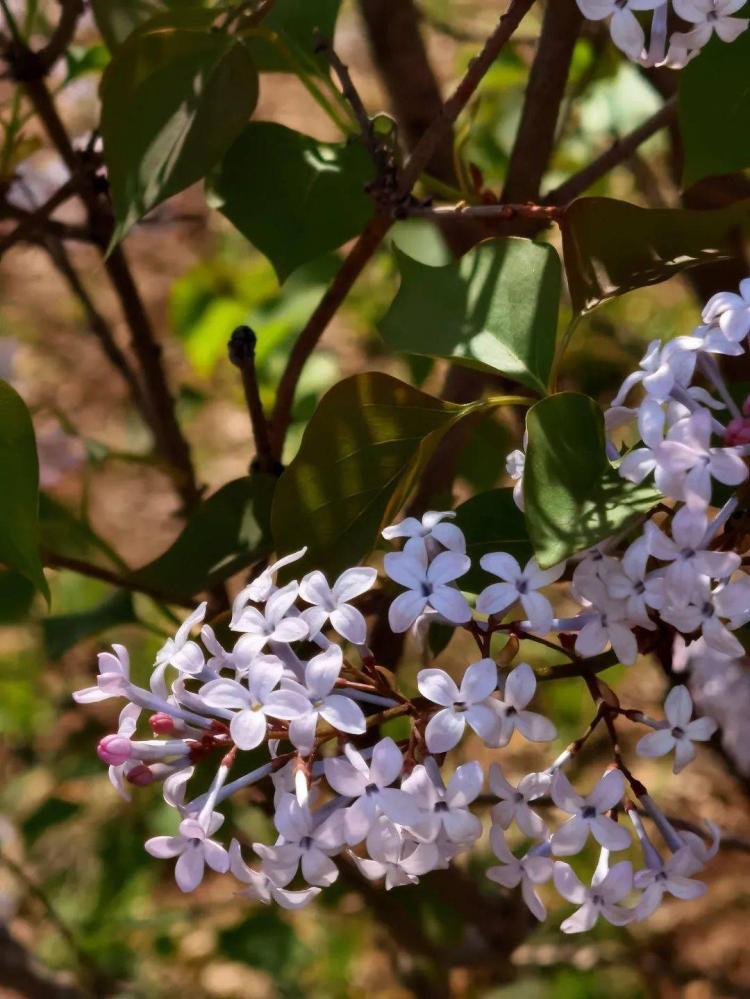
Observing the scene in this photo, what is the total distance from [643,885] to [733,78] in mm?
365

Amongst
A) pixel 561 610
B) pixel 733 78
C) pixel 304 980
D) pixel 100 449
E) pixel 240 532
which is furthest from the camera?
pixel 561 610

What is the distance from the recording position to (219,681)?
0.47 m

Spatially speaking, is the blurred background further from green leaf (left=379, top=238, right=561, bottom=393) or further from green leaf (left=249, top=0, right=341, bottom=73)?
green leaf (left=379, top=238, right=561, bottom=393)

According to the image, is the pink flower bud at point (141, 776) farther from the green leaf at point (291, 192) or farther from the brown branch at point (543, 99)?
the brown branch at point (543, 99)

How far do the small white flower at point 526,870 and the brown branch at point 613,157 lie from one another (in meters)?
0.52

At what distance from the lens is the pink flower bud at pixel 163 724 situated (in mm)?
519

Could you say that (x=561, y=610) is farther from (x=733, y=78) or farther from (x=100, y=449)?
(x=733, y=78)

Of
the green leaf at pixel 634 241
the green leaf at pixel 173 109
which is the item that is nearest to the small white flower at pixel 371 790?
the green leaf at pixel 634 241

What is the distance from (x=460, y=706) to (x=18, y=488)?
23 centimetres

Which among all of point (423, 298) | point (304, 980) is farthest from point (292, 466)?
point (304, 980)

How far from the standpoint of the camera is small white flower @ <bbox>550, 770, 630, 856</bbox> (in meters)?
0.50

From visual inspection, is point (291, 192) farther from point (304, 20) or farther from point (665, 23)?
point (665, 23)

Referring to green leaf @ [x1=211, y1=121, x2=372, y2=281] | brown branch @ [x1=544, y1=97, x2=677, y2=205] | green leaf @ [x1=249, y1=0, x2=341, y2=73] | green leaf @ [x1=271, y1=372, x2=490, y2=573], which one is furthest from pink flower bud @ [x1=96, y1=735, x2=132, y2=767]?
brown branch @ [x1=544, y1=97, x2=677, y2=205]

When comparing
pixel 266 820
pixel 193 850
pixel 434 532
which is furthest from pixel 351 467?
pixel 266 820
